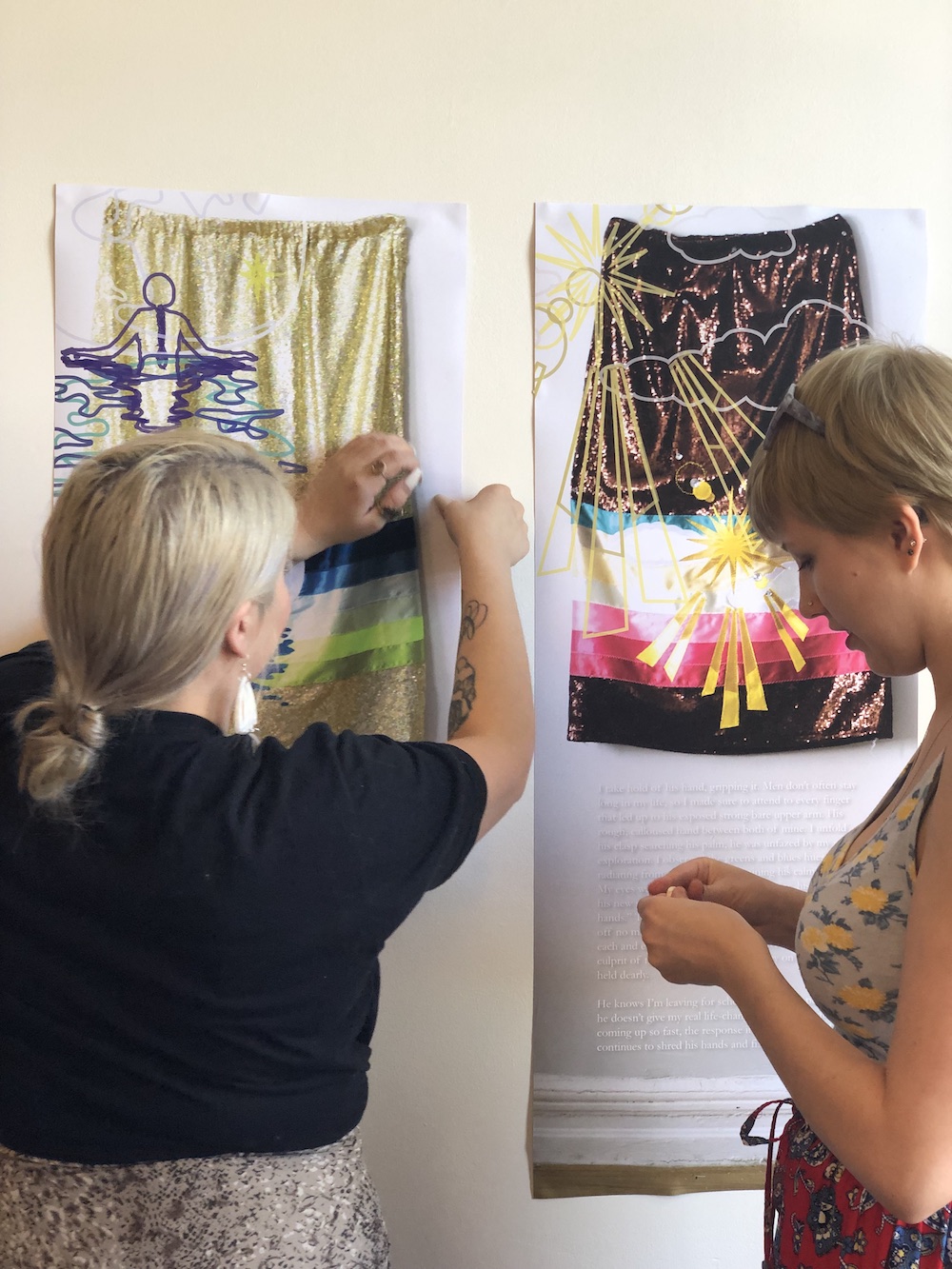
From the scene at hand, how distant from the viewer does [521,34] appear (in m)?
1.18

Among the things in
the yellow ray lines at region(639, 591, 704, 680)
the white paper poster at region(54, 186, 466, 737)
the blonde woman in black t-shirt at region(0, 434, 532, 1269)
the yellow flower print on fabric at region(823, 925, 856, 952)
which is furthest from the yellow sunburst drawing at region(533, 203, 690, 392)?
the yellow flower print on fabric at region(823, 925, 856, 952)

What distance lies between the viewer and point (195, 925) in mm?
744

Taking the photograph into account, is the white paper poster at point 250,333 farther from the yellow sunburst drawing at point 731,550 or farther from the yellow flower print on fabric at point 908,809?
the yellow flower print on fabric at point 908,809

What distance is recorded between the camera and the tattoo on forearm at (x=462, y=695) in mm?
1040

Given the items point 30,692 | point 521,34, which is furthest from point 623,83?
point 30,692

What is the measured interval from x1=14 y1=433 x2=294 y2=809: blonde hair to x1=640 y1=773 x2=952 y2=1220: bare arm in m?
0.52

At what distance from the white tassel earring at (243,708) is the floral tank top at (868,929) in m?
0.51

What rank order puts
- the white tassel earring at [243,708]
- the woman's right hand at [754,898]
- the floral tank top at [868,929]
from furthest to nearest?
the woman's right hand at [754,898]
the white tassel earring at [243,708]
the floral tank top at [868,929]

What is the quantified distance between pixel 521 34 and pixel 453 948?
111 centimetres

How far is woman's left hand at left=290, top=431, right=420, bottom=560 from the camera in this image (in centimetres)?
113

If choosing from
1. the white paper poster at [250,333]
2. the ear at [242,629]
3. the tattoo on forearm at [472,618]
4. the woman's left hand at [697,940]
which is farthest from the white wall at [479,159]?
the ear at [242,629]

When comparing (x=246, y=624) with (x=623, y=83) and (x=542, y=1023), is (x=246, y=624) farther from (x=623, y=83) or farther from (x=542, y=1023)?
(x=623, y=83)

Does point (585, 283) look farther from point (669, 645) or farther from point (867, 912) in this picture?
point (867, 912)

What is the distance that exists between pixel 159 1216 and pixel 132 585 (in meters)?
0.51
